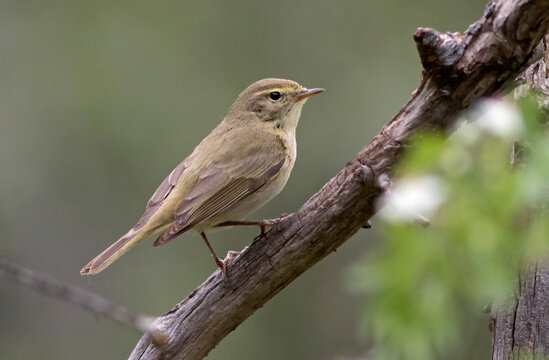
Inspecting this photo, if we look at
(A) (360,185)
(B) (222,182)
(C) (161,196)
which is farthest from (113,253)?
(A) (360,185)

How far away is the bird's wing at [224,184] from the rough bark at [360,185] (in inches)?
23.6

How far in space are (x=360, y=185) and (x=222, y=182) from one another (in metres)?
1.56

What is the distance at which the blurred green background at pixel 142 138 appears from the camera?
7453mm

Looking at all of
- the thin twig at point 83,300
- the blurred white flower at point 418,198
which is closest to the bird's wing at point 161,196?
the thin twig at point 83,300

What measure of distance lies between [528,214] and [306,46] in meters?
5.84

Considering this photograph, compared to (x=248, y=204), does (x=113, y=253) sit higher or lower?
lower

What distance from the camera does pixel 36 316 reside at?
24.7ft

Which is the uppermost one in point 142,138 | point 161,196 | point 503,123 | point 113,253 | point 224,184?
point 142,138

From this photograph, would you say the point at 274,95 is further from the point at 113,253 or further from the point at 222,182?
the point at 113,253

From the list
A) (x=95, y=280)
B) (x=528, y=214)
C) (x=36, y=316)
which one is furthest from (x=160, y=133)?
(x=528, y=214)

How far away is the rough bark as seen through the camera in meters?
2.87

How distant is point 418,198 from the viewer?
1.82 metres

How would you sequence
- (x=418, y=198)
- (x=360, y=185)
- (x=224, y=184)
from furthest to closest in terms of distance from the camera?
(x=224, y=184), (x=360, y=185), (x=418, y=198)

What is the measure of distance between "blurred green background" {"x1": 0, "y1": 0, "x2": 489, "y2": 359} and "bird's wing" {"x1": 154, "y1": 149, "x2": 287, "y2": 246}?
252 cm
